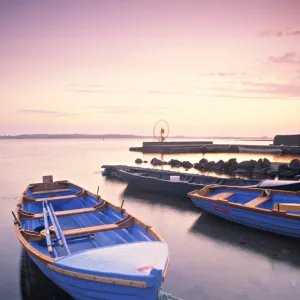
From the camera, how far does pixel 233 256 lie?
1097 cm

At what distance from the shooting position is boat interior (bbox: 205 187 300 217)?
1234 cm

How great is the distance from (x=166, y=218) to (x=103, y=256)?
1071cm

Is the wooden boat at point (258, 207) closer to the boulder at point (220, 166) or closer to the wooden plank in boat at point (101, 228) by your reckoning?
the wooden plank in boat at point (101, 228)

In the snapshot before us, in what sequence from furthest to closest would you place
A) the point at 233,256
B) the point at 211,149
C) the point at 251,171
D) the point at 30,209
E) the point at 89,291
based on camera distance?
the point at 211,149 < the point at 251,171 < the point at 30,209 < the point at 233,256 < the point at 89,291

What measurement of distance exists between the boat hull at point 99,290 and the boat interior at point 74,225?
1.40 m

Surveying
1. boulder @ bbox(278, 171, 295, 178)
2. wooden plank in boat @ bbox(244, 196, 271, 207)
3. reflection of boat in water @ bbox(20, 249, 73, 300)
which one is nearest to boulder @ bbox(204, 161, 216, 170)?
boulder @ bbox(278, 171, 295, 178)

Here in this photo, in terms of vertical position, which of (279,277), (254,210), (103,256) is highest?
(103,256)

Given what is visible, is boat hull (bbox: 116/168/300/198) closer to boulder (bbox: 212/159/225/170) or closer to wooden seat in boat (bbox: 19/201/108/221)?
wooden seat in boat (bbox: 19/201/108/221)

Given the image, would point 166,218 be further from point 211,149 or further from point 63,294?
point 211,149

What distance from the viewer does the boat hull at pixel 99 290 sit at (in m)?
5.43

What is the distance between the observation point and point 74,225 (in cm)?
1200

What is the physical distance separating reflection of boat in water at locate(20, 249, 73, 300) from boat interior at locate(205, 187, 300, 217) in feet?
29.2

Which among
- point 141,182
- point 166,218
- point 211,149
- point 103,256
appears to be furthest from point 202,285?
point 211,149

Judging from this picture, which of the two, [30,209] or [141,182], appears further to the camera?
[141,182]
